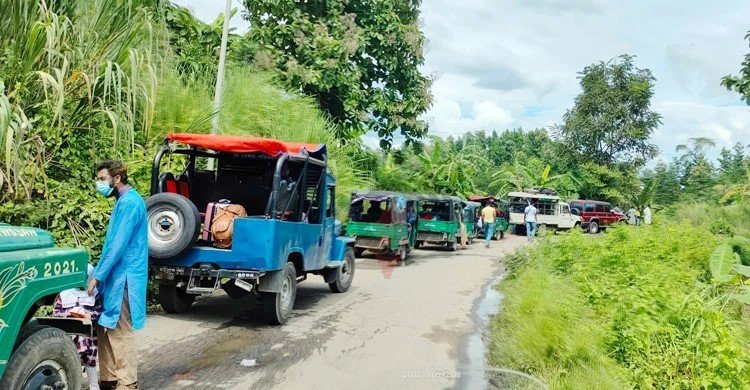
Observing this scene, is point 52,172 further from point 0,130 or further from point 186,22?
point 186,22

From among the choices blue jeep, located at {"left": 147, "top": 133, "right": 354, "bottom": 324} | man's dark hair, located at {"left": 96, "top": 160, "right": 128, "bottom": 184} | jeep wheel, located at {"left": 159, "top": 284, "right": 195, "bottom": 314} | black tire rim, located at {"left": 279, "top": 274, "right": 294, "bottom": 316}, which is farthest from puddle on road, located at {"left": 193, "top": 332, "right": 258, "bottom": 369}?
man's dark hair, located at {"left": 96, "top": 160, "right": 128, "bottom": 184}

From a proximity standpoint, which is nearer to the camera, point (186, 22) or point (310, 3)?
point (186, 22)

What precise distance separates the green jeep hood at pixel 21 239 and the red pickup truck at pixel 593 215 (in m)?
34.8

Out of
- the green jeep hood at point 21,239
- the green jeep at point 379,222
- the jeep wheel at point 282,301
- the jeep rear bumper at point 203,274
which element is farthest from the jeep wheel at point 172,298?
the green jeep at point 379,222

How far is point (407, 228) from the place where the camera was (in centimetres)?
1717

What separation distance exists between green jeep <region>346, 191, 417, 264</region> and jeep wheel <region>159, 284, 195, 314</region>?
7.84m

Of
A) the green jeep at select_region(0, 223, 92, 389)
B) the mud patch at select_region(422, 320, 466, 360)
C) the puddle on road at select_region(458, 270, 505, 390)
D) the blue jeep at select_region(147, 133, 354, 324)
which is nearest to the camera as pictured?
the green jeep at select_region(0, 223, 92, 389)

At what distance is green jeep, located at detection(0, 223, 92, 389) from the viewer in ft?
11.1

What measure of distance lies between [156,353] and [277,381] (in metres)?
1.49

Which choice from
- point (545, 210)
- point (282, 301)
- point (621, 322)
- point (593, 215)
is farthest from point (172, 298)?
point (593, 215)

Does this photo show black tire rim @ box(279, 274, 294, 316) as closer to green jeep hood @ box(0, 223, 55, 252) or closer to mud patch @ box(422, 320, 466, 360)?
mud patch @ box(422, 320, 466, 360)

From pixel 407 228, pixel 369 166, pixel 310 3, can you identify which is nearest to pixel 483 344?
pixel 407 228

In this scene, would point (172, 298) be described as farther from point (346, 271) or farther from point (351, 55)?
point (351, 55)

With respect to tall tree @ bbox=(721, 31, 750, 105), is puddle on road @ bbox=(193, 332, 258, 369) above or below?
below
